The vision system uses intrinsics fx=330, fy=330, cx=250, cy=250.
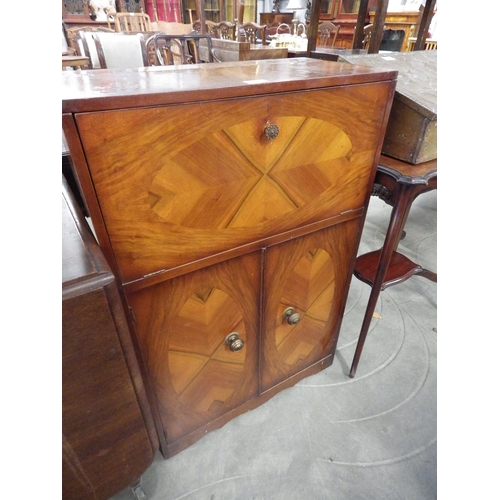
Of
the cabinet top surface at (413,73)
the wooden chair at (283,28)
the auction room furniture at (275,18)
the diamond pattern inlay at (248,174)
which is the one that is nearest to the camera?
the diamond pattern inlay at (248,174)

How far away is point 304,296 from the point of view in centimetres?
107

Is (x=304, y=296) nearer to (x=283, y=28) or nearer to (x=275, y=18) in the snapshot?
(x=283, y=28)

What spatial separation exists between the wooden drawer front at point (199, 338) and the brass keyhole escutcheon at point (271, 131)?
302mm

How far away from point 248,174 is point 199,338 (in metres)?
0.47

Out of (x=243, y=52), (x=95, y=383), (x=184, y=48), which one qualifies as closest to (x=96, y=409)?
(x=95, y=383)

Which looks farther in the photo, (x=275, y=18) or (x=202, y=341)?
(x=275, y=18)

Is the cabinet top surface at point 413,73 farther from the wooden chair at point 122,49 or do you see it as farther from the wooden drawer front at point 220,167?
the wooden chair at point 122,49

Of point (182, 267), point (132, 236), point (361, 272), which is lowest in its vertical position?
point (361, 272)

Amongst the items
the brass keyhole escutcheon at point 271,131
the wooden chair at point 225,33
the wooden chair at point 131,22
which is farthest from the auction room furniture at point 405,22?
the brass keyhole escutcheon at point 271,131

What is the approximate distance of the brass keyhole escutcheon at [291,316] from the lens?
1.06 metres
